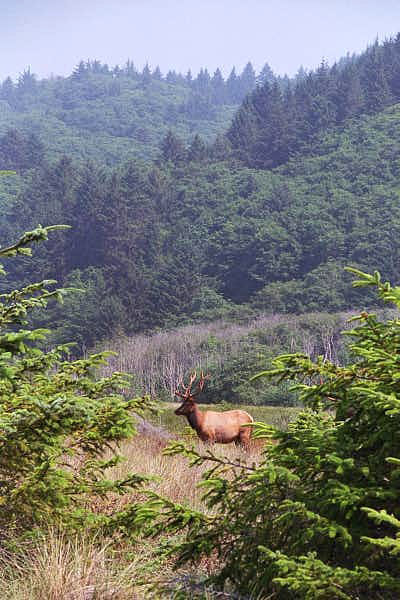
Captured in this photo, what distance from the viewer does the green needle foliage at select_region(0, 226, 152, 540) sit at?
383cm

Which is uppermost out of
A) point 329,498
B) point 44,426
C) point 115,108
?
point 115,108

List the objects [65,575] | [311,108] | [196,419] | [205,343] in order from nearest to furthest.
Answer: [65,575] → [196,419] → [205,343] → [311,108]

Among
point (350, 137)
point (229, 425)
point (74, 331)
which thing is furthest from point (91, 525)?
point (350, 137)

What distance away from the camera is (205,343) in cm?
4262

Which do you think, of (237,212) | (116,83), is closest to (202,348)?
(237,212)

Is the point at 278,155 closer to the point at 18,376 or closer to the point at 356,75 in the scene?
the point at 356,75

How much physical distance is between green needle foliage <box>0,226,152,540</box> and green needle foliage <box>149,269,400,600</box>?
28.1 inches

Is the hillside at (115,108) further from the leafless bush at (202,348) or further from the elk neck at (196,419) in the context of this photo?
the elk neck at (196,419)

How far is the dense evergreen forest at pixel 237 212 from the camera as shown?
56.1 m

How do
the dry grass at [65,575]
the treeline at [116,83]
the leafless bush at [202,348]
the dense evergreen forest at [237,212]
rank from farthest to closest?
the treeline at [116,83] < the dense evergreen forest at [237,212] < the leafless bush at [202,348] < the dry grass at [65,575]

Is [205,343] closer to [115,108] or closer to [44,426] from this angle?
[44,426]

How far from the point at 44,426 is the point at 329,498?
5.42 feet

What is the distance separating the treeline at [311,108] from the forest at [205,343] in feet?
0.96

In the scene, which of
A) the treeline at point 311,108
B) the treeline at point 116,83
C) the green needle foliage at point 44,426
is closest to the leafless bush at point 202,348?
the green needle foliage at point 44,426
